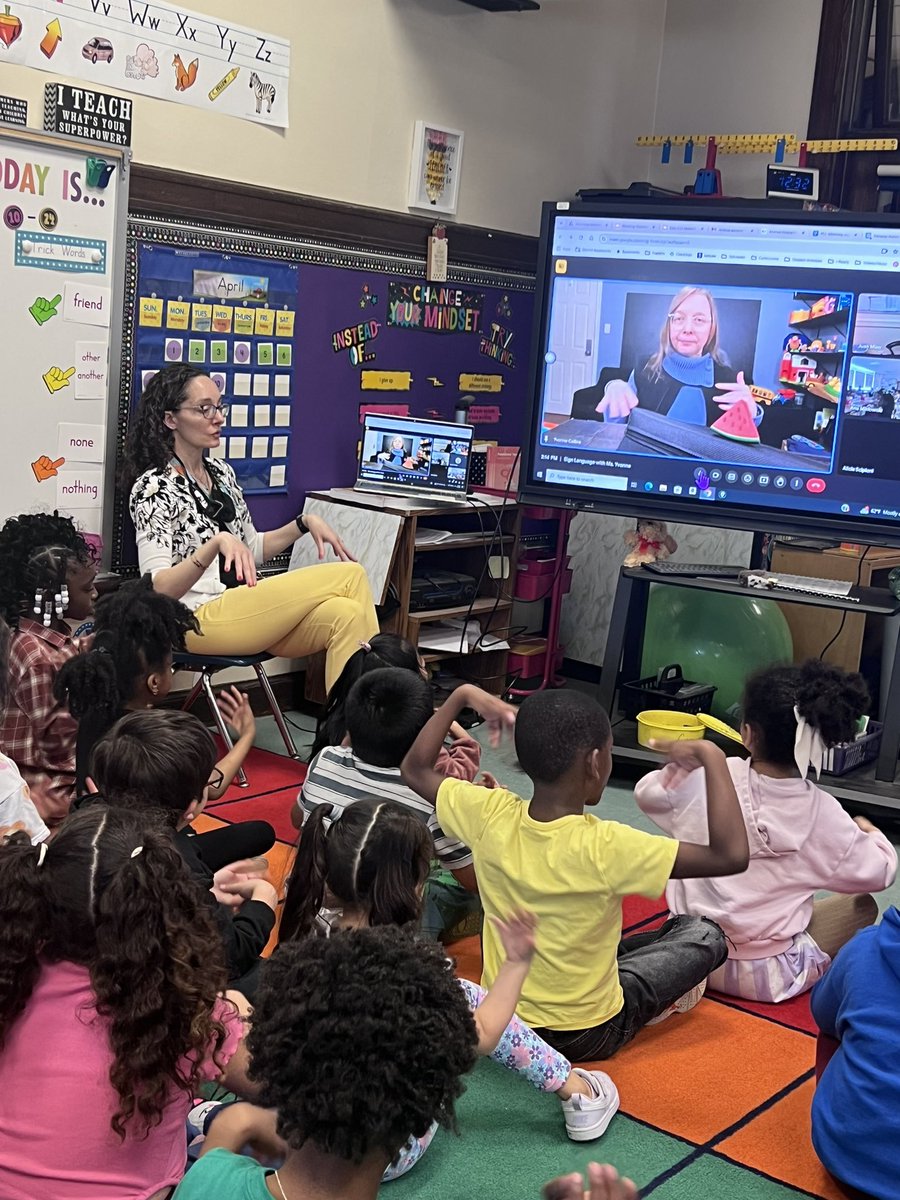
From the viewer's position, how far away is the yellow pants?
157 inches

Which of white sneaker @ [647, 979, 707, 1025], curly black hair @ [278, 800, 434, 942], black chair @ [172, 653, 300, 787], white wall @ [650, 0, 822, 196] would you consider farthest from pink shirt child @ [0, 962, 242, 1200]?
white wall @ [650, 0, 822, 196]

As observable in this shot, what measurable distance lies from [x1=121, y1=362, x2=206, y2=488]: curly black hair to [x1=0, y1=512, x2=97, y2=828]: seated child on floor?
0.72 metres

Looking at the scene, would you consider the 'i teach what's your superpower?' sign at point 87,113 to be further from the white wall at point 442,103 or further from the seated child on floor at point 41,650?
the seated child on floor at point 41,650

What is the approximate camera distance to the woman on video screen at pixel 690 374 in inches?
164

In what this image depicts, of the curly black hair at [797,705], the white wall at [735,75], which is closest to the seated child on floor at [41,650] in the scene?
the curly black hair at [797,705]

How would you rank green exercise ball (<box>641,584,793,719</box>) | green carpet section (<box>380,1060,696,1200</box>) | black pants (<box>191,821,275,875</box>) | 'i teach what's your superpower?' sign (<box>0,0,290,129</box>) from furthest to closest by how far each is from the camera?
green exercise ball (<box>641,584,793,719</box>) < 'i teach what's your superpower?' sign (<box>0,0,290,129</box>) < black pants (<box>191,821,275,875</box>) < green carpet section (<box>380,1060,696,1200</box>)

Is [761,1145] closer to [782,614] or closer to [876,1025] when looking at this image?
[876,1025]

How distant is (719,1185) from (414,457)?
9.90 feet

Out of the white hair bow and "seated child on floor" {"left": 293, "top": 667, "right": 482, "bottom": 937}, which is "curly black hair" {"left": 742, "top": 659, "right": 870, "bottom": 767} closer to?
the white hair bow

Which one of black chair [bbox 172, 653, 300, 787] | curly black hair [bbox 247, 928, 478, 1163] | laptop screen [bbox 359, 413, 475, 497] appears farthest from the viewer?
laptop screen [bbox 359, 413, 475, 497]

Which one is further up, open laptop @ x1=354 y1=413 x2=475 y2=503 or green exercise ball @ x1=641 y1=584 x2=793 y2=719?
open laptop @ x1=354 y1=413 x2=475 y2=503

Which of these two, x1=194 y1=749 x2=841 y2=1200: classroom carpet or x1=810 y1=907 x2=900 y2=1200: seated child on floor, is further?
x1=194 y1=749 x2=841 y2=1200: classroom carpet

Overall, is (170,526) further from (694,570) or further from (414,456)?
(694,570)

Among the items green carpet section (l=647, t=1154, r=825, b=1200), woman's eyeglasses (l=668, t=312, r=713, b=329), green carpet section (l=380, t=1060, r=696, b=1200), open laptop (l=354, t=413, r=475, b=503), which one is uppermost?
woman's eyeglasses (l=668, t=312, r=713, b=329)
